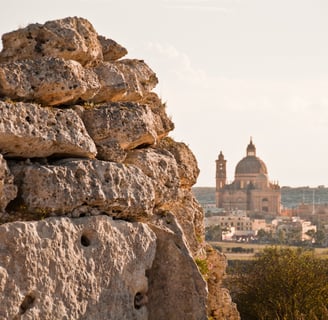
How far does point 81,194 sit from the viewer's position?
6301 millimetres

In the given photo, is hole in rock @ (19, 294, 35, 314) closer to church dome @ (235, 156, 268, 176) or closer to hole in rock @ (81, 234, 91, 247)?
hole in rock @ (81, 234, 91, 247)

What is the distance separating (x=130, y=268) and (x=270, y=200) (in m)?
177

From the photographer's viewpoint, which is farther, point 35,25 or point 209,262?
point 209,262

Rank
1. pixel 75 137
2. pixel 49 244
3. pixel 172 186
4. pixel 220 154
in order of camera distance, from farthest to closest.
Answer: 1. pixel 220 154
2. pixel 172 186
3. pixel 75 137
4. pixel 49 244

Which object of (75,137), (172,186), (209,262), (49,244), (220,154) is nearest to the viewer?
(49,244)

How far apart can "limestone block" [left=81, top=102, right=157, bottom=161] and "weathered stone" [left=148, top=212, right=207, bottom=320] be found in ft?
3.26

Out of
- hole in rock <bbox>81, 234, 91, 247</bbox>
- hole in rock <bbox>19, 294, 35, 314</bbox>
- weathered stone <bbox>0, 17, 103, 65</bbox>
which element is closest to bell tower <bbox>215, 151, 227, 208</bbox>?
weathered stone <bbox>0, 17, 103, 65</bbox>

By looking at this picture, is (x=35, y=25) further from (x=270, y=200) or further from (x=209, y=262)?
(x=270, y=200)

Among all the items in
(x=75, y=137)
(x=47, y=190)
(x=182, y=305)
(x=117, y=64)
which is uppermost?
(x=117, y=64)

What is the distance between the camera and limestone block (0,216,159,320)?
571 cm

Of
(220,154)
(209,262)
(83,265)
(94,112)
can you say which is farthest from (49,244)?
(220,154)

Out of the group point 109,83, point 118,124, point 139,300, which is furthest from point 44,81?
point 139,300

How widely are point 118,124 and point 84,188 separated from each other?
854 millimetres

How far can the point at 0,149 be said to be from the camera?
19.8 feet
